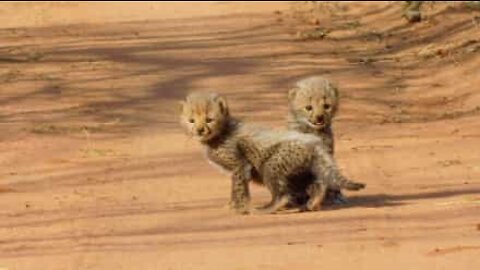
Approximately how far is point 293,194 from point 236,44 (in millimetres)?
11836

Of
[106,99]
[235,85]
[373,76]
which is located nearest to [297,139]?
[106,99]

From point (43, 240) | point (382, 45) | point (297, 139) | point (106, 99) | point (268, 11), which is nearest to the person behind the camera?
point (43, 240)

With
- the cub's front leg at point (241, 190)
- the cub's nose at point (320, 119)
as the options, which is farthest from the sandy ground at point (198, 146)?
the cub's nose at point (320, 119)

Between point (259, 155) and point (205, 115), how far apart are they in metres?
0.43

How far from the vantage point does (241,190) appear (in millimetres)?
10242

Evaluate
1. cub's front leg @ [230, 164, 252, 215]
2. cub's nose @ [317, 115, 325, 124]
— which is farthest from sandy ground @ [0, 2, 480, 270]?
cub's nose @ [317, 115, 325, 124]

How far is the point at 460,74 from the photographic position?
712 inches

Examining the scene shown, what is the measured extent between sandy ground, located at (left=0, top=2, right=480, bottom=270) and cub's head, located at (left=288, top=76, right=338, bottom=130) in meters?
0.60

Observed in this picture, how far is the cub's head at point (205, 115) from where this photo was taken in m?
10.2

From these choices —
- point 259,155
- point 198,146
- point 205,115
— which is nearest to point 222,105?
point 205,115

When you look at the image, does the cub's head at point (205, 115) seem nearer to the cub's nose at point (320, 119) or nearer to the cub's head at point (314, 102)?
the cub's head at point (314, 102)

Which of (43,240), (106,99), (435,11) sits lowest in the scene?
(43,240)

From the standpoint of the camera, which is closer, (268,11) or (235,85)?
(235,85)

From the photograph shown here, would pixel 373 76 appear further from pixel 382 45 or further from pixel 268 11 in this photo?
pixel 268 11
